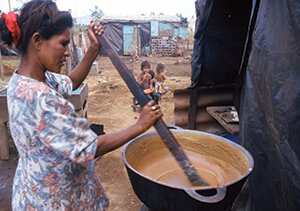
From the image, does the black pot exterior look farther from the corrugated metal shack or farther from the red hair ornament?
the corrugated metal shack

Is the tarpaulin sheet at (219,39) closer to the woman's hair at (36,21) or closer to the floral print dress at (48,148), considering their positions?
the woman's hair at (36,21)

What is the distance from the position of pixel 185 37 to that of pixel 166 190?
18.4m

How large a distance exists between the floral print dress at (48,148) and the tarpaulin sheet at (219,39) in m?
2.02

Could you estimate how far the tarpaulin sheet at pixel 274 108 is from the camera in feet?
4.50

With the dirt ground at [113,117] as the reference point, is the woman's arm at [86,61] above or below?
above

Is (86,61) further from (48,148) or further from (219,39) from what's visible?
(219,39)

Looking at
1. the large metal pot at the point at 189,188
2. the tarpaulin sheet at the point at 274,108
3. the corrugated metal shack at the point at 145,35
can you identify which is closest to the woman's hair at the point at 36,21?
the large metal pot at the point at 189,188

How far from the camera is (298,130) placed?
52.4 inches

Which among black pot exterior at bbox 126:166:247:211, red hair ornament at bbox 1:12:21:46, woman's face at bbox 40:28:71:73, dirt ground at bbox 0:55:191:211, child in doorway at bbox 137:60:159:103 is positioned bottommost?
dirt ground at bbox 0:55:191:211

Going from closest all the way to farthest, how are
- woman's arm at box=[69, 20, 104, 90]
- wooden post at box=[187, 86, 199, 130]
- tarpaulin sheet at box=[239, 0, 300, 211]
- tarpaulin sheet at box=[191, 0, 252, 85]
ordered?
tarpaulin sheet at box=[239, 0, 300, 211]
woman's arm at box=[69, 20, 104, 90]
tarpaulin sheet at box=[191, 0, 252, 85]
wooden post at box=[187, 86, 199, 130]

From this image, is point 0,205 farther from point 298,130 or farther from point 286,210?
point 298,130

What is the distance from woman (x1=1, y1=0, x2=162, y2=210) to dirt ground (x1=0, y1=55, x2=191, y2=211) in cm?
172

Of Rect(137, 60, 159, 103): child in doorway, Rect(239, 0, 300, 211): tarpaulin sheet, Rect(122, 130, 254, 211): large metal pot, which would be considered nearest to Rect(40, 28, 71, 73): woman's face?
Rect(122, 130, 254, 211): large metal pot

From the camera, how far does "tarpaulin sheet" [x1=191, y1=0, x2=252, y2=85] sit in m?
2.62
